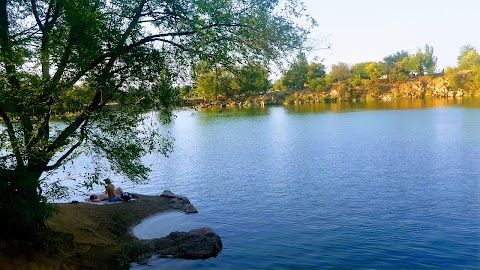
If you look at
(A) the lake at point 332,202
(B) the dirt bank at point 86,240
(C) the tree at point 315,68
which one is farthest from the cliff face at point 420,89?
(B) the dirt bank at point 86,240

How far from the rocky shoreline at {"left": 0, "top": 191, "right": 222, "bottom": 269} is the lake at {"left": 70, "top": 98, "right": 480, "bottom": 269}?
0.62m

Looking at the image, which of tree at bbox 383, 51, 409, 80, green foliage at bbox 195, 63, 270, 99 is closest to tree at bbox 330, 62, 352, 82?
tree at bbox 383, 51, 409, 80

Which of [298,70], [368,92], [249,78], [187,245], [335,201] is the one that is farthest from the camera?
[368,92]

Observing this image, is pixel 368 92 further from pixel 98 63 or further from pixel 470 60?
pixel 98 63

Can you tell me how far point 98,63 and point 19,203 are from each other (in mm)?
4766

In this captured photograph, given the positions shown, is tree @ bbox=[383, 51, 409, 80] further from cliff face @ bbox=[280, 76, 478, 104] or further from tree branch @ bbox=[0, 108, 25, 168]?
tree branch @ bbox=[0, 108, 25, 168]

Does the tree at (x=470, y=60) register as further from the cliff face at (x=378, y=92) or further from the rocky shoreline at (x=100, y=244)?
the rocky shoreline at (x=100, y=244)

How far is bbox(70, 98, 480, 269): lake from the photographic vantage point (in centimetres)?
1634

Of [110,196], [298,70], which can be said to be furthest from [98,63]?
[110,196]

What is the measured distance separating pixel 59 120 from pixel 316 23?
8836 millimetres

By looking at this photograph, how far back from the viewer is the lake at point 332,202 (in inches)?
643

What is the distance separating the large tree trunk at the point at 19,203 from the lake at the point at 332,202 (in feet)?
13.4

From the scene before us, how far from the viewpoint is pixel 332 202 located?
77.8ft

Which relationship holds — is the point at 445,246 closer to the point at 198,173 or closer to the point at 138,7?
the point at 138,7
